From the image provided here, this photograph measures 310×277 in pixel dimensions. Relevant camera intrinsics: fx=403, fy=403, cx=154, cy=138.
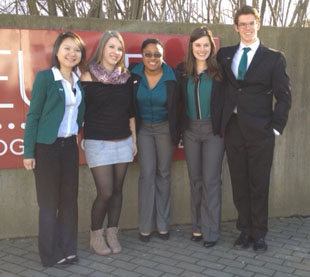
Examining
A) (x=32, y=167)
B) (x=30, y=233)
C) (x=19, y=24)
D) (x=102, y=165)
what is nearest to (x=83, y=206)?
(x=30, y=233)

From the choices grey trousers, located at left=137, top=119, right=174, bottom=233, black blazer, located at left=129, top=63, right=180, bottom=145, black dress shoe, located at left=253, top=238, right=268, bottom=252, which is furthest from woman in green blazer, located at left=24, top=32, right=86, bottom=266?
black dress shoe, located at left=253, top=238, right=268, bottom=252

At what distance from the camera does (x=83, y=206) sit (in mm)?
4441

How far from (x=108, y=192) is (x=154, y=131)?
0.76 metres

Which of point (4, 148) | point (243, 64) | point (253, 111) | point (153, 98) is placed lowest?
point (4, 148)

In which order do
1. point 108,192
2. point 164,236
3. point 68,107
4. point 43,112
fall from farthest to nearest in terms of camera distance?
point 164,236 → point 108,192 → point 68,107 → point 43,112

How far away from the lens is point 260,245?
395 cm

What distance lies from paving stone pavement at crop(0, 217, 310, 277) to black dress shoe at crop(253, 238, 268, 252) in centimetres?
5

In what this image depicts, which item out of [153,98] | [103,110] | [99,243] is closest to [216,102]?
[153,98]

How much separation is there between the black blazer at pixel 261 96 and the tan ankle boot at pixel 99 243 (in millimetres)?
1582

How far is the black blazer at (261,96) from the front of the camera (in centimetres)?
368

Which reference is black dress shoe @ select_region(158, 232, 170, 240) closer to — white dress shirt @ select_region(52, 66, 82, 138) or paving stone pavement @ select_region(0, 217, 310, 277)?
paving stone pavement @ select_region(0, 217, 310, 277)

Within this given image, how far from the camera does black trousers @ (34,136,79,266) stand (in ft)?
11.0

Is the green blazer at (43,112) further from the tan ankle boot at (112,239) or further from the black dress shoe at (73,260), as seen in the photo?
the tan ankle boot at (112,239)

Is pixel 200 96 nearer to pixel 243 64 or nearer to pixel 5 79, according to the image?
pixel 243 64
